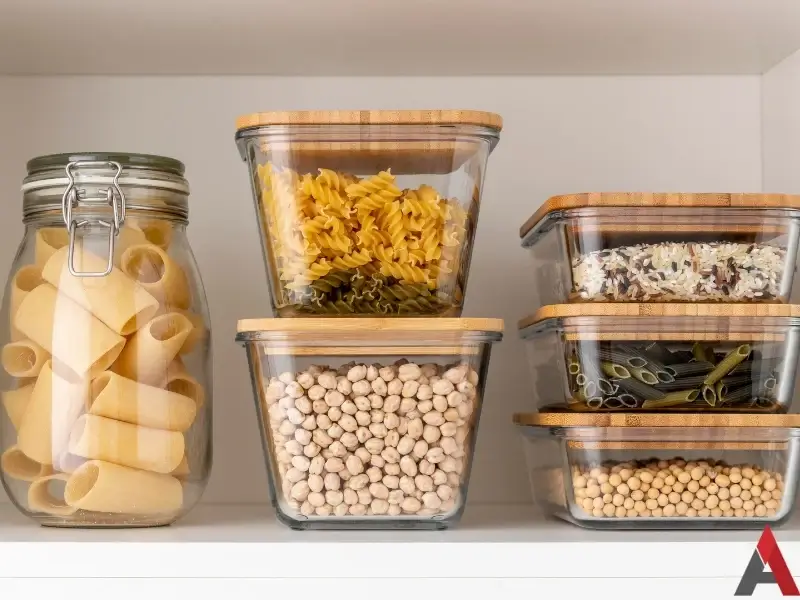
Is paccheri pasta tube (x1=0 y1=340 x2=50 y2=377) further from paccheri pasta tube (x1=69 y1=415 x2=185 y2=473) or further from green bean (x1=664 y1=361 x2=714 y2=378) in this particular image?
green bean (x1=664 y1=361 x2=714 y2=378)

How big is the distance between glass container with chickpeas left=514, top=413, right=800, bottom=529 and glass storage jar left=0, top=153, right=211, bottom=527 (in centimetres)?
34

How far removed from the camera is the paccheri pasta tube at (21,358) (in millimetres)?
872

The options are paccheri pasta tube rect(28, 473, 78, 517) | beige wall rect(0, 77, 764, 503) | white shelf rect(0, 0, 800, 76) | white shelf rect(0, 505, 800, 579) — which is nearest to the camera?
white shelf rect(0, 505, 800, 579)

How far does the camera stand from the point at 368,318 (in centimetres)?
83

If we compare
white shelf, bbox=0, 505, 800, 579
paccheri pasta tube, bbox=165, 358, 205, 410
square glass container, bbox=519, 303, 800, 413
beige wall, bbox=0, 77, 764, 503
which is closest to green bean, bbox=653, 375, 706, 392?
square glass container, bbox=519, 303, 800, 413

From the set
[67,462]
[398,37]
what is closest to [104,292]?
[67,462]

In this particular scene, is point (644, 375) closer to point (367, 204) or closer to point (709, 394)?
point (709, 394)

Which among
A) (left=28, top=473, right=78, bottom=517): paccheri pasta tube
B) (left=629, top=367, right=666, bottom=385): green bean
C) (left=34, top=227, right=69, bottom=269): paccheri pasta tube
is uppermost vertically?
(left=34, top=227, right=69, bottom=269): paccheri pasta tube

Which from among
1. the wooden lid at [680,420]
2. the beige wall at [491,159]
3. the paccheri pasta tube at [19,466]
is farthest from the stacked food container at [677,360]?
the paccheri pasta tube at [19,466]

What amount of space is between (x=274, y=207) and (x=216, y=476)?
14.7 inches

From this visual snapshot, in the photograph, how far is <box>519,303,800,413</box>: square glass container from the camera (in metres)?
0.86

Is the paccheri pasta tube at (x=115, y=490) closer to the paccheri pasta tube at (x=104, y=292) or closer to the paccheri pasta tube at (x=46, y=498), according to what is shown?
the paccheri pasta tube at (x=46, y=498)

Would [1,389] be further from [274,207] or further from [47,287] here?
[274,207]
